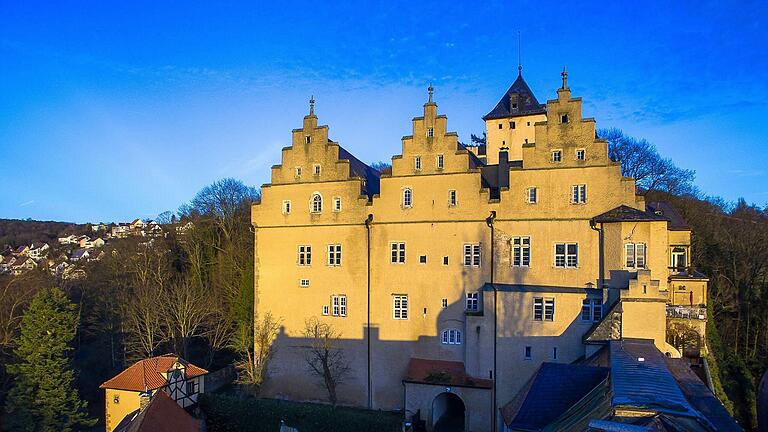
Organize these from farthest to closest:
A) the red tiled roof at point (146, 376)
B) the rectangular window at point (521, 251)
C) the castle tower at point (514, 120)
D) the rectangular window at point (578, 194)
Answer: the castle tower at point (514, 120) < the rectangular window at point (521, 251) < the rectangular window at point (578, 194) < the red tiled roof at point (146, 376)

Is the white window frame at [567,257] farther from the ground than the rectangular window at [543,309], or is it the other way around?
the white window frame at [567,257]

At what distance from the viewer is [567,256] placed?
1855 cm

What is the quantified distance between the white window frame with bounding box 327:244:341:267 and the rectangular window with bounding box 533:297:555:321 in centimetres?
922

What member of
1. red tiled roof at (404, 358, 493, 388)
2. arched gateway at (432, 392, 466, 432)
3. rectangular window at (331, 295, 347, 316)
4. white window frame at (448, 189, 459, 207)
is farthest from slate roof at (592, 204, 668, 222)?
rectangular window at (331, 295, 347, 316)

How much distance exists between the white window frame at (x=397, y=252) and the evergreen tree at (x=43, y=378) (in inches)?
558

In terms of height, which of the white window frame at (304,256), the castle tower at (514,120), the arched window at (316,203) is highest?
the castle tower at (514,120)

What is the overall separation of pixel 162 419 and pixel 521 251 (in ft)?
47.3

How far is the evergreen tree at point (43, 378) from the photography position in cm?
1780

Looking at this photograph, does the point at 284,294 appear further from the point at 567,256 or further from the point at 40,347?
the point at 567,256

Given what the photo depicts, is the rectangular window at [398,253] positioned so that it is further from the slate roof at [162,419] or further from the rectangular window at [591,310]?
the slate roof at [162,419]

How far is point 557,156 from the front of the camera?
742 inches

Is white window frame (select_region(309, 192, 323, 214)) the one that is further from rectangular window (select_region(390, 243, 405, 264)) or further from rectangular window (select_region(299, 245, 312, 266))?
rectangular window (select_region(390, 243, 405, 264))

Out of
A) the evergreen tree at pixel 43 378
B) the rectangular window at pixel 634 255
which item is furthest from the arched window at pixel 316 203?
the rectangular window at pixel 634 255

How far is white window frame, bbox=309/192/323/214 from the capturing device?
22.6m
